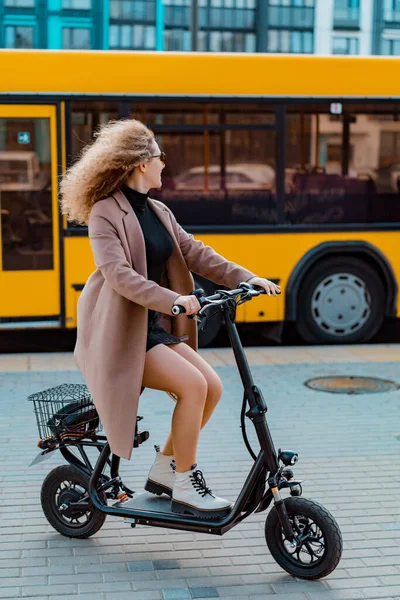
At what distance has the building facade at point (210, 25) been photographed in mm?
52344

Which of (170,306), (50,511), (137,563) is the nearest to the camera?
(170,306)

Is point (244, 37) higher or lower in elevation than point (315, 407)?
higher

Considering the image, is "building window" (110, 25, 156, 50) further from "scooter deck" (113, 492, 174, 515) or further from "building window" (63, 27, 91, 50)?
"scooter deck" (113, 492, 174, 515)

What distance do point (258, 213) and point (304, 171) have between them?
23.8 inches

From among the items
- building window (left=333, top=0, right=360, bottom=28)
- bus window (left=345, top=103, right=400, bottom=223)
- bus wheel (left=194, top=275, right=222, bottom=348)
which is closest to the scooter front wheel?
bus wheel (left=194, top=275, right=222, bottom=348)

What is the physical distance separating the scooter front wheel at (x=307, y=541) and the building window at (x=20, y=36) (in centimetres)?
4995

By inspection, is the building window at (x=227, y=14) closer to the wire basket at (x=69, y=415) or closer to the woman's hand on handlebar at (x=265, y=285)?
the wire basket at (x=69, y=415)

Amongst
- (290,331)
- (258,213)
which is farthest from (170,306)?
(290,331)

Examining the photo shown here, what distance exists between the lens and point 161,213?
4461mm

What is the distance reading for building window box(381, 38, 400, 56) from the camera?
62.2m

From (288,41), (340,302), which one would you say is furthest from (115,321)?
(288,41)

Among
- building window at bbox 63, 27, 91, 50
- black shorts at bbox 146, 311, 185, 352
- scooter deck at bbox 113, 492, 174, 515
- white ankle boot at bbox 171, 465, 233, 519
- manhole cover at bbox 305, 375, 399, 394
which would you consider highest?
building window at bbox 63, 27, 91, 50

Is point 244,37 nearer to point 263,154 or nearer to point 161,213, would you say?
point 263,154

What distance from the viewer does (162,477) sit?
4.47 meters
